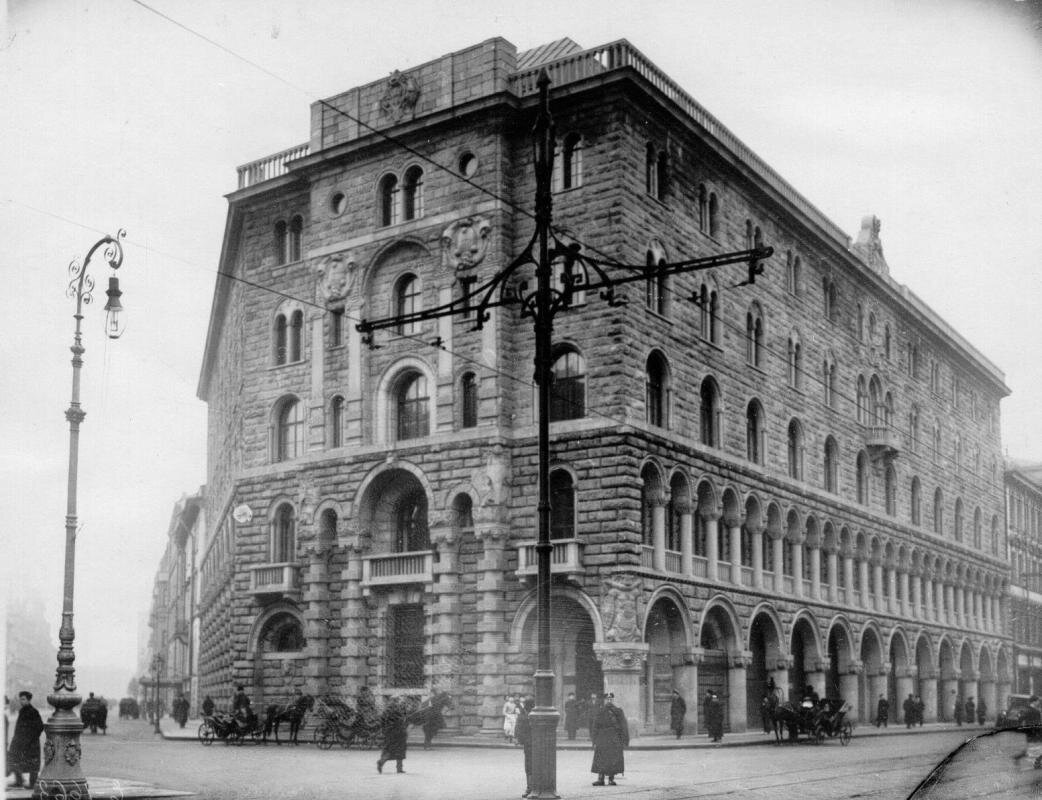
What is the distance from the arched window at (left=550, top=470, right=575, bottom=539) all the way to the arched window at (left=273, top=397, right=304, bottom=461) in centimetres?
862

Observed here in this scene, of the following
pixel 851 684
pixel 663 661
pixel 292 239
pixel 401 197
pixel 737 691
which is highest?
pixel 401 197

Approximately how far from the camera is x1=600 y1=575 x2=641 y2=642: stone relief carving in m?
31.3

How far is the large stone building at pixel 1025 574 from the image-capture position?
125ft

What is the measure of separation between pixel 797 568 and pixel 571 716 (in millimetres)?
11656

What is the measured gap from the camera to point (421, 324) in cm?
3553

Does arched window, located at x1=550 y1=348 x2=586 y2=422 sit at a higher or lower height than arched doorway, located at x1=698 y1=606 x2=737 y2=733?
higher

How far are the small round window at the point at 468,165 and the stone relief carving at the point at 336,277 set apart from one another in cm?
415

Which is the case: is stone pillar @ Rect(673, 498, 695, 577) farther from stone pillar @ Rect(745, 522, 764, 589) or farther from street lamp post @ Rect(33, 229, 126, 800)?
street lamp post @ Rect(33, 229, 126, 800)

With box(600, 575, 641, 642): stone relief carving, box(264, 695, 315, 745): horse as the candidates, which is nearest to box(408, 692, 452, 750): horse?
box(264, 695, 315, 745): horse

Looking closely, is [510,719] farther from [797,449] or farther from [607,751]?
[797,449]

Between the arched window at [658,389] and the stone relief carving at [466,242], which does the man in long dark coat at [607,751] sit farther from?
the stone relief carving at [466,242]

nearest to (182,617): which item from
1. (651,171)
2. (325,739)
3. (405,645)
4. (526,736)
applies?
(405,645)

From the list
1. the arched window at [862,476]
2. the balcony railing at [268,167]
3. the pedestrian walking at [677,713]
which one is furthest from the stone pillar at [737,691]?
the balcony railing at [268,167]

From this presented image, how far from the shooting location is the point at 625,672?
31234mm
